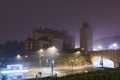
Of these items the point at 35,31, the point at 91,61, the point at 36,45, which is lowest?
the point at 91,61

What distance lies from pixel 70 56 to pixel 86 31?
20.4m

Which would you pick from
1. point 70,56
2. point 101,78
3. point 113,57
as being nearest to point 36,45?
point 70,56

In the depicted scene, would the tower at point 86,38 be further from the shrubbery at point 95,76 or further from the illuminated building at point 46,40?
the shrubbery at point 95,76

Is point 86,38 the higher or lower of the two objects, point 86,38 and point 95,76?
the higher

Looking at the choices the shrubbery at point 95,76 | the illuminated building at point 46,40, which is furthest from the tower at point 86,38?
the shrubbery at point 95,76

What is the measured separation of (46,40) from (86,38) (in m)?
19.7

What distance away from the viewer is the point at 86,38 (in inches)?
3711

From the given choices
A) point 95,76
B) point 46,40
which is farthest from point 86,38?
point 95,76

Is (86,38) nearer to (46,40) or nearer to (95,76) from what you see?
(46,40)

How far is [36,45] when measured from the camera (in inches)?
3349

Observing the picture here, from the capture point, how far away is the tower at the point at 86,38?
93562 millimetres

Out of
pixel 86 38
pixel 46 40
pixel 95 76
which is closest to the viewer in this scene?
pixel 95 76

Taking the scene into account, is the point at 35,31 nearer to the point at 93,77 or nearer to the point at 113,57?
the point at 113,57

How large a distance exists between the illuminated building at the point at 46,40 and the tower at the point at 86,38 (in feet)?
20.1
